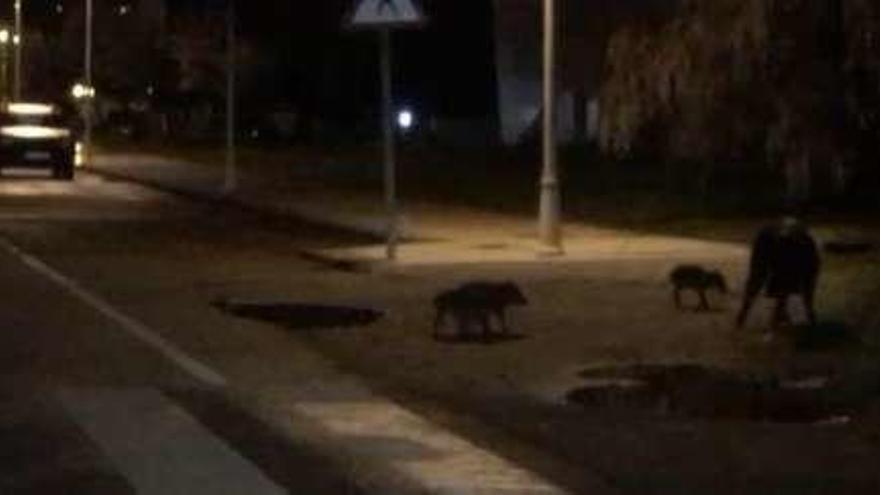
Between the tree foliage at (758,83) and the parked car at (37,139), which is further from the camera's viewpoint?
the parked car at (37,139)

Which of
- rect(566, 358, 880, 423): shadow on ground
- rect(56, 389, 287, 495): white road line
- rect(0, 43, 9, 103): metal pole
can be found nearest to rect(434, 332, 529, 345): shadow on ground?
rect(566, 358, 880, 423): shadow on ground

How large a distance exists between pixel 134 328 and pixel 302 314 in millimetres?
2203

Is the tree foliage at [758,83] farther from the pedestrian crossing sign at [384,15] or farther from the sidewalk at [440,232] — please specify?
the pedestrian crossing sign at [384,15]

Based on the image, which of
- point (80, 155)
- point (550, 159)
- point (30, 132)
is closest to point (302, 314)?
point (550, 159)

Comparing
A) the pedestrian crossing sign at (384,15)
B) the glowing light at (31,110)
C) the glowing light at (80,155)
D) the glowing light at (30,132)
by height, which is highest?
the pedestrian crossing sign at (384,15)

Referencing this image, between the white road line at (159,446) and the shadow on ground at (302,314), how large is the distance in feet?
17.7

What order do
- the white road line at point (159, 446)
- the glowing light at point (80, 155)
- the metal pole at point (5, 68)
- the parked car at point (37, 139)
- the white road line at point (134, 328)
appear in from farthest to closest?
the metal pole at point (5, 68), the glowing light at point (80, 155), the parked car at point (37, 139), the white road line at point (134, 328), the white road line at point (159, 446)

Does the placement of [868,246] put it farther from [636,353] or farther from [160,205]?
[160,205]

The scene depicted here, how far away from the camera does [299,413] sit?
46.6ft

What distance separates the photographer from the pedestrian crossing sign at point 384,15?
25875 millimetres

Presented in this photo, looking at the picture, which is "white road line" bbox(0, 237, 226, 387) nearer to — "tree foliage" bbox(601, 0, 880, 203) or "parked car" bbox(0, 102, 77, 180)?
"tree foliage" bbox(601, 0, 880, 203)

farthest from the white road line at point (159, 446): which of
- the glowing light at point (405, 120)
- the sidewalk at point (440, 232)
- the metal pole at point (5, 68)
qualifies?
the metal pole at point (5, 68)

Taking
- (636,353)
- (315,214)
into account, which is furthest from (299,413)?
(315,214)

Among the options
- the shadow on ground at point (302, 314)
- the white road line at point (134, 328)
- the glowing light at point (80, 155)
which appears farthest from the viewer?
the glowing light at point (80, 155)
